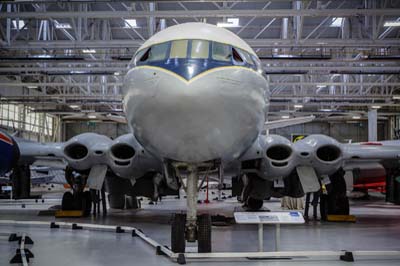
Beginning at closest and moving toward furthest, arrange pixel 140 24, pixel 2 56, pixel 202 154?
1. pixel 202 154
2. pixel 2 56
3. pixel 140 24

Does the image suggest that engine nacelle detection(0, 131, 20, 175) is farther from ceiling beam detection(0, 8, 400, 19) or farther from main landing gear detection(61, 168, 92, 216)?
ceiling beam detection(0, 8, 400, 19)

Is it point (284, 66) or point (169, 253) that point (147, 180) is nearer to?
point (169, 253)

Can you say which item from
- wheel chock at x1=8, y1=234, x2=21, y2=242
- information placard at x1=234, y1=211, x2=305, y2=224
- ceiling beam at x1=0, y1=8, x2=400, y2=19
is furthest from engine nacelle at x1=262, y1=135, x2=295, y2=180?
ceiling beam at x1=0, y1=8, x2=400, y2=19

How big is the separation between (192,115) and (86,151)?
5.09 metres

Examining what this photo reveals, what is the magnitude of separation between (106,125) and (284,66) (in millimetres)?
28336

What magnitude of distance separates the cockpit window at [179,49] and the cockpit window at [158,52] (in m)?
0.09

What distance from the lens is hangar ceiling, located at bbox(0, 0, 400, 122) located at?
45.2ft

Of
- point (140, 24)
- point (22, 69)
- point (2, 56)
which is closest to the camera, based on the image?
point (2, 56)

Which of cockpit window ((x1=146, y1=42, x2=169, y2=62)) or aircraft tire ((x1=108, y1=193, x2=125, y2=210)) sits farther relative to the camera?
aircraft tire ((x1=108, y1=193, x2=125, y2=210))

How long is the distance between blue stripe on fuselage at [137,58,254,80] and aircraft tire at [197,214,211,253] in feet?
6.90

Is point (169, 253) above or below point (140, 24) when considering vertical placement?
below

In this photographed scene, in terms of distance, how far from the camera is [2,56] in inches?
721

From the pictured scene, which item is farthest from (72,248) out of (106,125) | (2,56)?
(106,125)

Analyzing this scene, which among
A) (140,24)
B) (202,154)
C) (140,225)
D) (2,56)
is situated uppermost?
(140,24)
